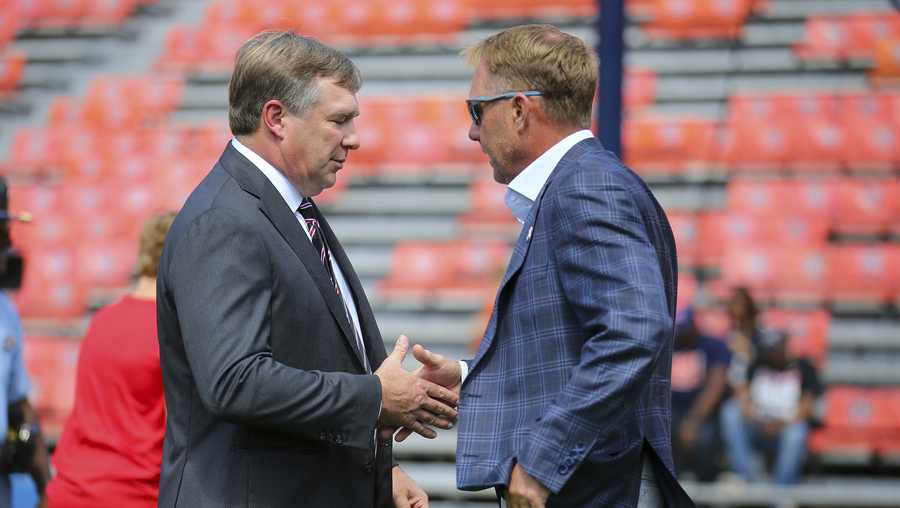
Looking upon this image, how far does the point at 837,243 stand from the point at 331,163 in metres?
8.59

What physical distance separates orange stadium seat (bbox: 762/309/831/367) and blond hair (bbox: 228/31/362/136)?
295 inches

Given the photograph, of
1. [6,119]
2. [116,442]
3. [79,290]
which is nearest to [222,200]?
[116,442]

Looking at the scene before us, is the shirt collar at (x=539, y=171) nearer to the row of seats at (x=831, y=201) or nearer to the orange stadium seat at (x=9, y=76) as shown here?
the row of seats at (x=831, y=201)

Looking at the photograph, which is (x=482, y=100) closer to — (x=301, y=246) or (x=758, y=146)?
(x=301, y=246)

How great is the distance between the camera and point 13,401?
12.8 feet

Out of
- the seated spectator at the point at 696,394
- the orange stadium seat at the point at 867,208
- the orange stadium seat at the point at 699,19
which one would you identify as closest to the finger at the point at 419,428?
the seated spectator at the point at 696,394

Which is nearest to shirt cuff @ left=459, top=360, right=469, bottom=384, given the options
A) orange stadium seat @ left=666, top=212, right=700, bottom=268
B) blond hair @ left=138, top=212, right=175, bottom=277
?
blond hair @ left=138, top=212, right=175, bottom=277

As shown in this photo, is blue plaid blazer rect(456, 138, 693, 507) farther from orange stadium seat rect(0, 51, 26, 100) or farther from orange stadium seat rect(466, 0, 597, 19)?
orange stadium seat rect(0, 51, 26, 100)

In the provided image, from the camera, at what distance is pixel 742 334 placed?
336 inches

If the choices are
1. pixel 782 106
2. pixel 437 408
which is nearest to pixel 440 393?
pixel 437 408

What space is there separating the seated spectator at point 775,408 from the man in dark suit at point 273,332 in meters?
6.15

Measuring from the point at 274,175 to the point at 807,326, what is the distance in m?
7.95

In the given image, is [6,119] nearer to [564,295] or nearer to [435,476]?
[435,476]

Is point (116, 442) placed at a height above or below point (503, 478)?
below
